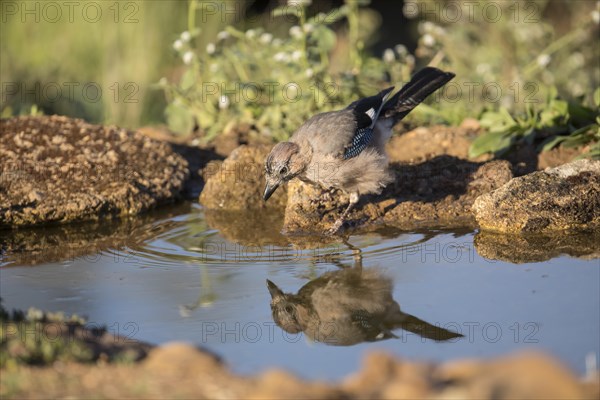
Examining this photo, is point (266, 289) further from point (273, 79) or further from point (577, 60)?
point (577, 60)

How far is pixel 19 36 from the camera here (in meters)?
9.67

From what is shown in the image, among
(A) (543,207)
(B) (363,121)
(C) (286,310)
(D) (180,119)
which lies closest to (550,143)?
(A) (543,207)

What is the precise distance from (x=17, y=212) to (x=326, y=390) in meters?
3.63

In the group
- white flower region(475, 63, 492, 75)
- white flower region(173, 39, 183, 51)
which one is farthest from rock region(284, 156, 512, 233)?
white flower region(475, 63, 492, 75)

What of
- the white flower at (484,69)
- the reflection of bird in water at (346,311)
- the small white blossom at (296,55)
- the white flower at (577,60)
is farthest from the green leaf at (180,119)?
the white flower at (577,60)

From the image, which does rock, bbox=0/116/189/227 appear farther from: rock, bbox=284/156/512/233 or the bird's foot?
the bird's foot

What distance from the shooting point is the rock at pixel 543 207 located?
16.4ft

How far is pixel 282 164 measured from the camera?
5.26 meters

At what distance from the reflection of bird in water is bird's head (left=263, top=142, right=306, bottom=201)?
0.98 metres

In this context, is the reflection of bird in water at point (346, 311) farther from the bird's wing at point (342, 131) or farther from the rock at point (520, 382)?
the bird's wing at point (342, 131)

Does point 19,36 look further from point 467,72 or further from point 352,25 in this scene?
point 467,72

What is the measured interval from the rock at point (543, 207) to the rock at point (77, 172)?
8.28ft

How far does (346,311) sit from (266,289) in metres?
0.52

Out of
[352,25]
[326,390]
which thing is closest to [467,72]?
[352,25]
